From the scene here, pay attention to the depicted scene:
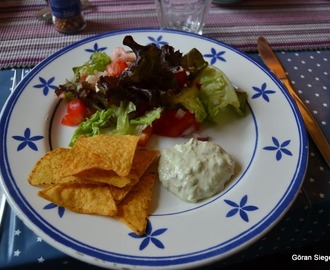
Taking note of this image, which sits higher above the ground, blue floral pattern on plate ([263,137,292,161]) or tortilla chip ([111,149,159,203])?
tortilla chip ([111,149,159,203])

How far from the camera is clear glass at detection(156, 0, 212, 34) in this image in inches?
67.0

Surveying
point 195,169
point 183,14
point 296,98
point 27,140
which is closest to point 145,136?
point 195,169

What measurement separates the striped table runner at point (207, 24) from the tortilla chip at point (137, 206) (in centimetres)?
83

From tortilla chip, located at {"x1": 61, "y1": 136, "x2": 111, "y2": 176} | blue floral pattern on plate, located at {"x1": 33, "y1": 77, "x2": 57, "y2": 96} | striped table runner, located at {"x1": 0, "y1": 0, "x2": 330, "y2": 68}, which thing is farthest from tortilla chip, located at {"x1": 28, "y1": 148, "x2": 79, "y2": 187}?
striped table runner, located at {"x1": 0, "y1": 0, "x2": 330, "y2": 68}

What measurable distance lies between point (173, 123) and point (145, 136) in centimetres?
10

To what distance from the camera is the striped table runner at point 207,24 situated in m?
1.60

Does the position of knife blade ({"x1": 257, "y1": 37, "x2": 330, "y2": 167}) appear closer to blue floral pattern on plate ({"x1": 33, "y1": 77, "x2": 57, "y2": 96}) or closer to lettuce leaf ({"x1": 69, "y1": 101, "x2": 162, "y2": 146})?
lettuce leaf ({"x1": 69, "y1": 101, "x2": 162, "y2": 146})

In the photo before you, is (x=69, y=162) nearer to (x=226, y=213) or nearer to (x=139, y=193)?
(x=139, y=193)

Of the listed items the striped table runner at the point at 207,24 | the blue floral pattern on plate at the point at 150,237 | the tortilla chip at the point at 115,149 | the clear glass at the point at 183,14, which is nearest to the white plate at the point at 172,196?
the blue floral pattern on plate at the point at 150,237

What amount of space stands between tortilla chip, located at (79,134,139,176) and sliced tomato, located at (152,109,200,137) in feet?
0.50

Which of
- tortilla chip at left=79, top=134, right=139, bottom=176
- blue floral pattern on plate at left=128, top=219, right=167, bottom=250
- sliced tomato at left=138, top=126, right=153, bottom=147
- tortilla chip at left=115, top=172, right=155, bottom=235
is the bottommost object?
blue floral pattern on plate at left=128, top=219, right=167, bottom=250

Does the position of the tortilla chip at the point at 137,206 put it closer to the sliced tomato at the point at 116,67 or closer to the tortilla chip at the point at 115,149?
the tortilla chip at the point at 115,149

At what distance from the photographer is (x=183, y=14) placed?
5.68 ft

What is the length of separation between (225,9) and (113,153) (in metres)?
1.24
